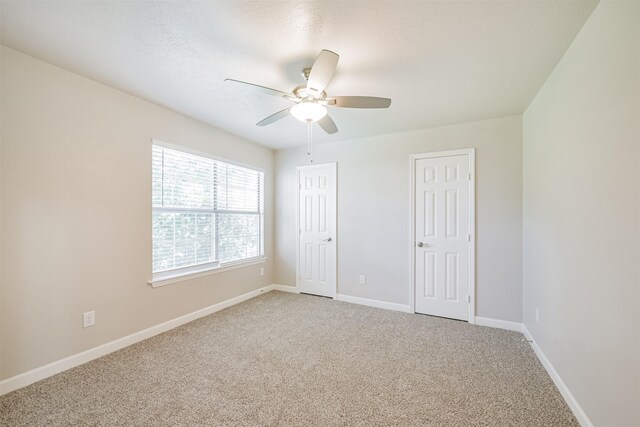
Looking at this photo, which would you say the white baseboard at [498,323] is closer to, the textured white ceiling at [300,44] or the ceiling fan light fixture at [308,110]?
the textured white ceiling at [300,44]

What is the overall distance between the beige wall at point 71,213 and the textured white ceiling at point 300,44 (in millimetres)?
275

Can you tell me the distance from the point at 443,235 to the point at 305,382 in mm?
2398

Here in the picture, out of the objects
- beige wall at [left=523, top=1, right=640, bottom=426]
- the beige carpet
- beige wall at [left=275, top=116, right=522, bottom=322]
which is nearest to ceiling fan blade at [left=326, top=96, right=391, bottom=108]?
beige wall at [left=523, top=1, right=640, bottom=426]

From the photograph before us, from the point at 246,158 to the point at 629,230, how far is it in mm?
3959

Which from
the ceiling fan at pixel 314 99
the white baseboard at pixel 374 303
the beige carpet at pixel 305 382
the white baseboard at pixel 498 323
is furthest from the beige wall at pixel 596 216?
the white baseboard at pixel 374 303

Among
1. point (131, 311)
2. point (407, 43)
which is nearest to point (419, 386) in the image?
point (407, 43)

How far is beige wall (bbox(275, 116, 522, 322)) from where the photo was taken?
312 cm

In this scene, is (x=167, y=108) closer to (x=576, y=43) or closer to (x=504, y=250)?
(x=576, y=43)

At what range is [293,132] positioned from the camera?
374 cm

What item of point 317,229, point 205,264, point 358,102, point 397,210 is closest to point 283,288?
point 317,229

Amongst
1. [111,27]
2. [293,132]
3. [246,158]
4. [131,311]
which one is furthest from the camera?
[246,158]

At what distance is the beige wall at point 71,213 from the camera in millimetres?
1958

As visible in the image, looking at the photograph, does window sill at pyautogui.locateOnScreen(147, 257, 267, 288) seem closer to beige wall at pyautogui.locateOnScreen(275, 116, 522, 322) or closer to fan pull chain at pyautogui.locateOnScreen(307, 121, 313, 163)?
beige wall at pyautogui.locateOnScreen(275, 116, 522, 322)

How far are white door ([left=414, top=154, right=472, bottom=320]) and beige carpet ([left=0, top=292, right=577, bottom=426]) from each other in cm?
43
